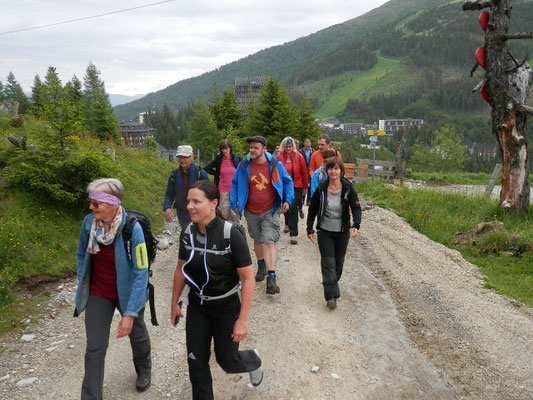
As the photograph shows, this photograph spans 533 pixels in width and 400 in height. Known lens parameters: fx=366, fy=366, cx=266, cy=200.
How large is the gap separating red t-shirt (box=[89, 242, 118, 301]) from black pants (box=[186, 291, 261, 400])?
672 millimetres

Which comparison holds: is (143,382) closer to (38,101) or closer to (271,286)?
(271,286)

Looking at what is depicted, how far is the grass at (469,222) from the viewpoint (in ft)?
19.6

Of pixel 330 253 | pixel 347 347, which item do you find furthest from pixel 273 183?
pixel 347 347

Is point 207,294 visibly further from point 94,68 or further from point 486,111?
point 486,111

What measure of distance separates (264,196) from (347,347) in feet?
7.89

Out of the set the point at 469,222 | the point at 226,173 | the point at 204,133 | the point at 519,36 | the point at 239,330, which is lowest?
the point at 469,222

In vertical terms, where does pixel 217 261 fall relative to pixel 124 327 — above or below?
above

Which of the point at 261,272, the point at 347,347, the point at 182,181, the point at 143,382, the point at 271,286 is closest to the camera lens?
the point at 143,382

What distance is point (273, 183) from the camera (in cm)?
552

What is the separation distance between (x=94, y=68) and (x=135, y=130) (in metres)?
37.4

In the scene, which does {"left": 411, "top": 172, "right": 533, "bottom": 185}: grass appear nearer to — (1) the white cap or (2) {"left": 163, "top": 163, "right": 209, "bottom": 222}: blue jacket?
(2) {"left": 163, "top": 163, "right": 209, "bottom": 222}: blue jacket

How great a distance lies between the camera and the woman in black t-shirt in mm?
2658

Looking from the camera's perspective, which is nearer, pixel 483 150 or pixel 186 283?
pixel 186 283

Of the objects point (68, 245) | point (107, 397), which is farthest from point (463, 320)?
point (68, 245)
